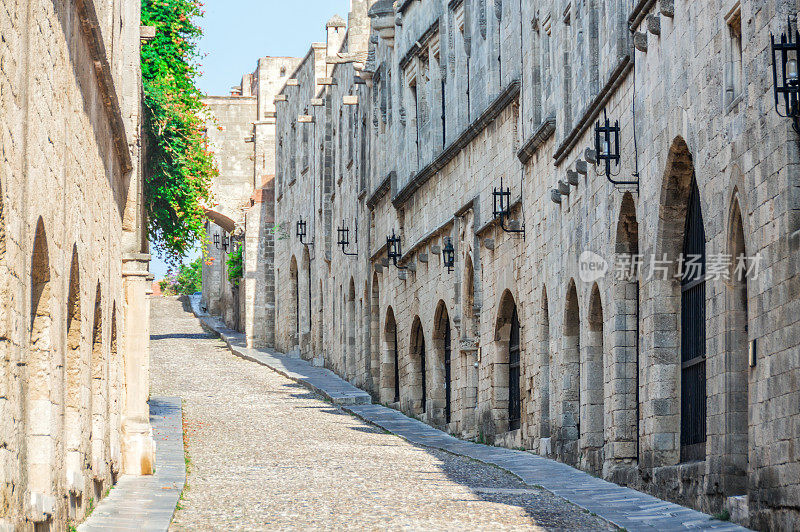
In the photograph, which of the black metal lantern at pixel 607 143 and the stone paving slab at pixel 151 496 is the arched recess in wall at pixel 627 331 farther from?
the stone paving slab at pixel 151 496

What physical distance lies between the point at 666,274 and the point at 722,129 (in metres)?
2.55

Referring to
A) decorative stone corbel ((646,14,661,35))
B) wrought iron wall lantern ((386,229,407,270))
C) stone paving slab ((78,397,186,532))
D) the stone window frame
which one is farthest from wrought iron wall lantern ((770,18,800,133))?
wrought iron wall lantern ((386,229,407,270))

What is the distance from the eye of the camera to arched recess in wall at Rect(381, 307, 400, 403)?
2906cm

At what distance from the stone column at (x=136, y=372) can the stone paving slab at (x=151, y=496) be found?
0.84 ft

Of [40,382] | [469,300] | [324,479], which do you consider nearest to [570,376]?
[324,479]

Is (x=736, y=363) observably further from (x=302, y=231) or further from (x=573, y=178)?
(x=302, y=231)

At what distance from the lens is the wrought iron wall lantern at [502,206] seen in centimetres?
2027

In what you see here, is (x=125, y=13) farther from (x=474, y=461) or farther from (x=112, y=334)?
(x=474, y=461)

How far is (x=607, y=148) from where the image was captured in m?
15.1

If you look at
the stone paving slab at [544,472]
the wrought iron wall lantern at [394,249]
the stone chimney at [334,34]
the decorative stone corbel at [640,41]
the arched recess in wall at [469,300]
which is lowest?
the stone paving slab at [544,472]

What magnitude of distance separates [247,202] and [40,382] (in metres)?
43.3

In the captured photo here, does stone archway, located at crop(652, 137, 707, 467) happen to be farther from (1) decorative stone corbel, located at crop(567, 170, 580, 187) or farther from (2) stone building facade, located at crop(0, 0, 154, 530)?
(2) stone building facade, located at crop(0, 0, 154, 530)

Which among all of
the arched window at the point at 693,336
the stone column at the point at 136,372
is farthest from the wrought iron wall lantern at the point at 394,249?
the arched window at the point at 693,336

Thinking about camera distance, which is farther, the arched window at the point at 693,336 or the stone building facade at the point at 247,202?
the stone building facade at the point at 247,202
